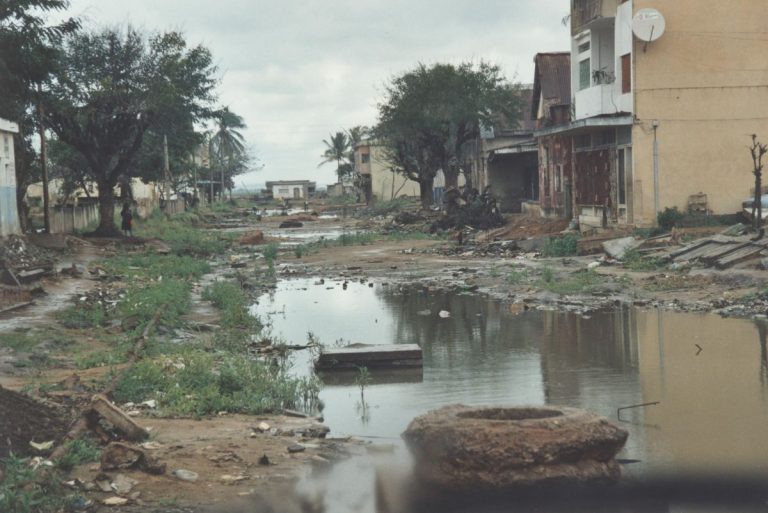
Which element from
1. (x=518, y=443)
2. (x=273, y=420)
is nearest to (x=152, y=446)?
(x=273, y=420)

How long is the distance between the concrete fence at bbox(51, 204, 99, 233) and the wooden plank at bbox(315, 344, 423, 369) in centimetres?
2870

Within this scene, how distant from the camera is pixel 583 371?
12836 mm

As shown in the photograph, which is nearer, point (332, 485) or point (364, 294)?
point (332, 485)

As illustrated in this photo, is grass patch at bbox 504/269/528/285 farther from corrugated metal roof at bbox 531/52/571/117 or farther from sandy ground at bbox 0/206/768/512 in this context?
corrugated metal roof at bbox 531/52/571/117

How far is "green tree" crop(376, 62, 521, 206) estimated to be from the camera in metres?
55.6

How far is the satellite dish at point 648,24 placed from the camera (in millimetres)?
29328

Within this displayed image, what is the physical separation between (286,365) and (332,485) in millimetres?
5992

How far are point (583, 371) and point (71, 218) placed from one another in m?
34.0

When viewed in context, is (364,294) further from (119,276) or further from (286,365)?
(286,365)

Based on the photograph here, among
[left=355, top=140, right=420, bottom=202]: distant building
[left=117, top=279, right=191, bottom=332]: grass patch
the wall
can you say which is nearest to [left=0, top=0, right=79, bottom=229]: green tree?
[left=117, top=279, right=191, bottom=332]: grass patch

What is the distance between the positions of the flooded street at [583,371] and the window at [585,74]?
1647 cm

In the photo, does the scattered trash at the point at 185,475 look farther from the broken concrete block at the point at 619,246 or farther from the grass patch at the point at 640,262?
the broken concrete block at the point at 619,246

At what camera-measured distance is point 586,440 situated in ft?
25.2

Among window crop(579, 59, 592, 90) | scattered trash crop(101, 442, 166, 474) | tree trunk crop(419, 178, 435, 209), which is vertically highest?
window crop(579, 59, 592, 90)
